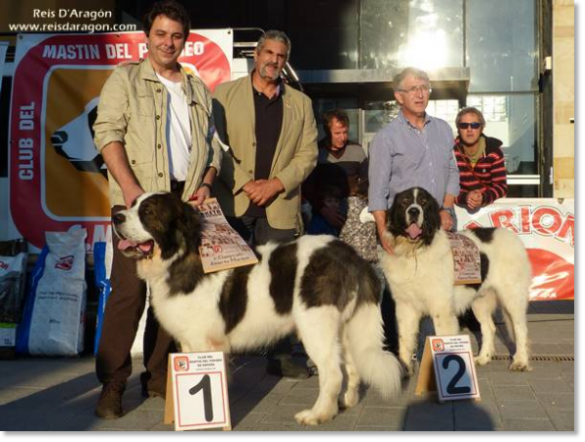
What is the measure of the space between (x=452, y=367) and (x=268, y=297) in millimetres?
1463

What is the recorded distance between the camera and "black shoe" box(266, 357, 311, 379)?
252 inches

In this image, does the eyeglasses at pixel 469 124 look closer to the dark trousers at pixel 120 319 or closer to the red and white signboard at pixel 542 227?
the red and white signboard at pixel 542 227

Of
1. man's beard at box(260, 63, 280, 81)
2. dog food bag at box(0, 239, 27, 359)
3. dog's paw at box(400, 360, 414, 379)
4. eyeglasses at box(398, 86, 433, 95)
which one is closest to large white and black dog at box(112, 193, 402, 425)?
dog's paw at box(400, 360, 414, 379)

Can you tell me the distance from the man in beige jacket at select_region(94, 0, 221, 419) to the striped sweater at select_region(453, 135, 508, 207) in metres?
3.19

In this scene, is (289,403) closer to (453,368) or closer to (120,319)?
(453,368)

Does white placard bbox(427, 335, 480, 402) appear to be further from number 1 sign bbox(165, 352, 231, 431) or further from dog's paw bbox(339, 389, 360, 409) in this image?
number 1 sign bbox(165, 352, 231, 431)

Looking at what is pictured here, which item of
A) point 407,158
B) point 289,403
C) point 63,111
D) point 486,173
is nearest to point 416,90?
point 407,158

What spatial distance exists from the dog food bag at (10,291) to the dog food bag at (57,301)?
0.09 meters

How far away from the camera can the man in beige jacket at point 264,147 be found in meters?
5.99

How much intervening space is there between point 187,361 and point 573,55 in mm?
12990

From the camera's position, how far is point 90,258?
798 cm

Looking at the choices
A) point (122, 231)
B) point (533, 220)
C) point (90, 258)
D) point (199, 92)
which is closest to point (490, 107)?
point (533, 220)

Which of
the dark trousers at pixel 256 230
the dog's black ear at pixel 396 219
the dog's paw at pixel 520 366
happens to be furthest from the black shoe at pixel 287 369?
the dog's paw at pixel 520 366

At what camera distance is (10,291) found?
303 inches
